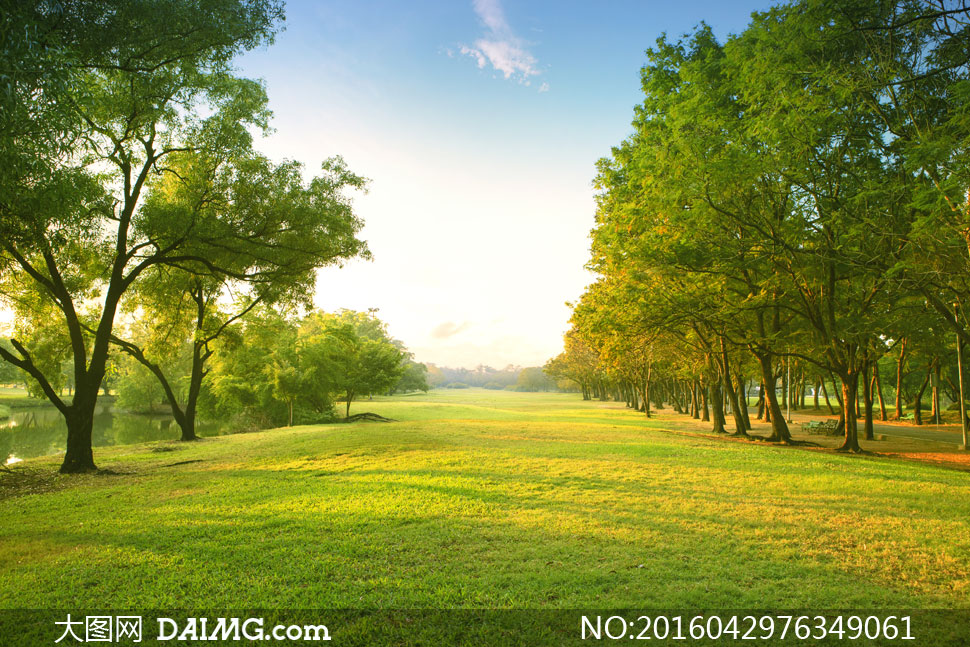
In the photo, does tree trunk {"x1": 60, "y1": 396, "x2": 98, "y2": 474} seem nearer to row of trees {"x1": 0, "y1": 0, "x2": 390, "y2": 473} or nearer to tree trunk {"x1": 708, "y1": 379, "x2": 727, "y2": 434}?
row of trees {"x1": 0, "y1": 0, "x2": 390, "y2": 473}

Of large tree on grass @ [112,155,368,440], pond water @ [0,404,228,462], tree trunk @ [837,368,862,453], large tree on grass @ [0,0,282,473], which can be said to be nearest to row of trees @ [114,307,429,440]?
pond water @ [0,404,228,462]

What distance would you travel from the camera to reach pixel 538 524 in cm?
631

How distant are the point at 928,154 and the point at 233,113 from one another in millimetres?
16530

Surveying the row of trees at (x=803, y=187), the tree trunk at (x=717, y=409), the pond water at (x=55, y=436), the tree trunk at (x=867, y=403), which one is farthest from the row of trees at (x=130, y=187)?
the tree trunk at (x=867, y=403)

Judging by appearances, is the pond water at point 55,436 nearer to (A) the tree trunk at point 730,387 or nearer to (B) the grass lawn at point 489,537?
(B) the grass lawn at point 489,537

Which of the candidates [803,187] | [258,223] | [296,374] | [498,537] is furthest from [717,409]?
[296,374]

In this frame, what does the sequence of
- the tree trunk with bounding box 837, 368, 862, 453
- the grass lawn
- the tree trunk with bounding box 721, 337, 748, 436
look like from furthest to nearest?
the tree trunk with bounding box 721, 337, 748, 436
the tree trunk with bounding box 837, 368, 862, 453
the grass lawn

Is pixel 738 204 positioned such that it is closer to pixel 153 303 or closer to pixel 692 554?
pixel 692 554

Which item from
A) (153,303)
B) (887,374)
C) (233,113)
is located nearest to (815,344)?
(233,113)

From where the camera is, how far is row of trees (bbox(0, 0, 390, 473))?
632cm

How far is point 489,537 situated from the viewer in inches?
226

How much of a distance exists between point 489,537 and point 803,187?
1333cm

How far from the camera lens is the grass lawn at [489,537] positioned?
4266 millimetres

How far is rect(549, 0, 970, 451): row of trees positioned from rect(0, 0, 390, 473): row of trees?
33.9 ft
